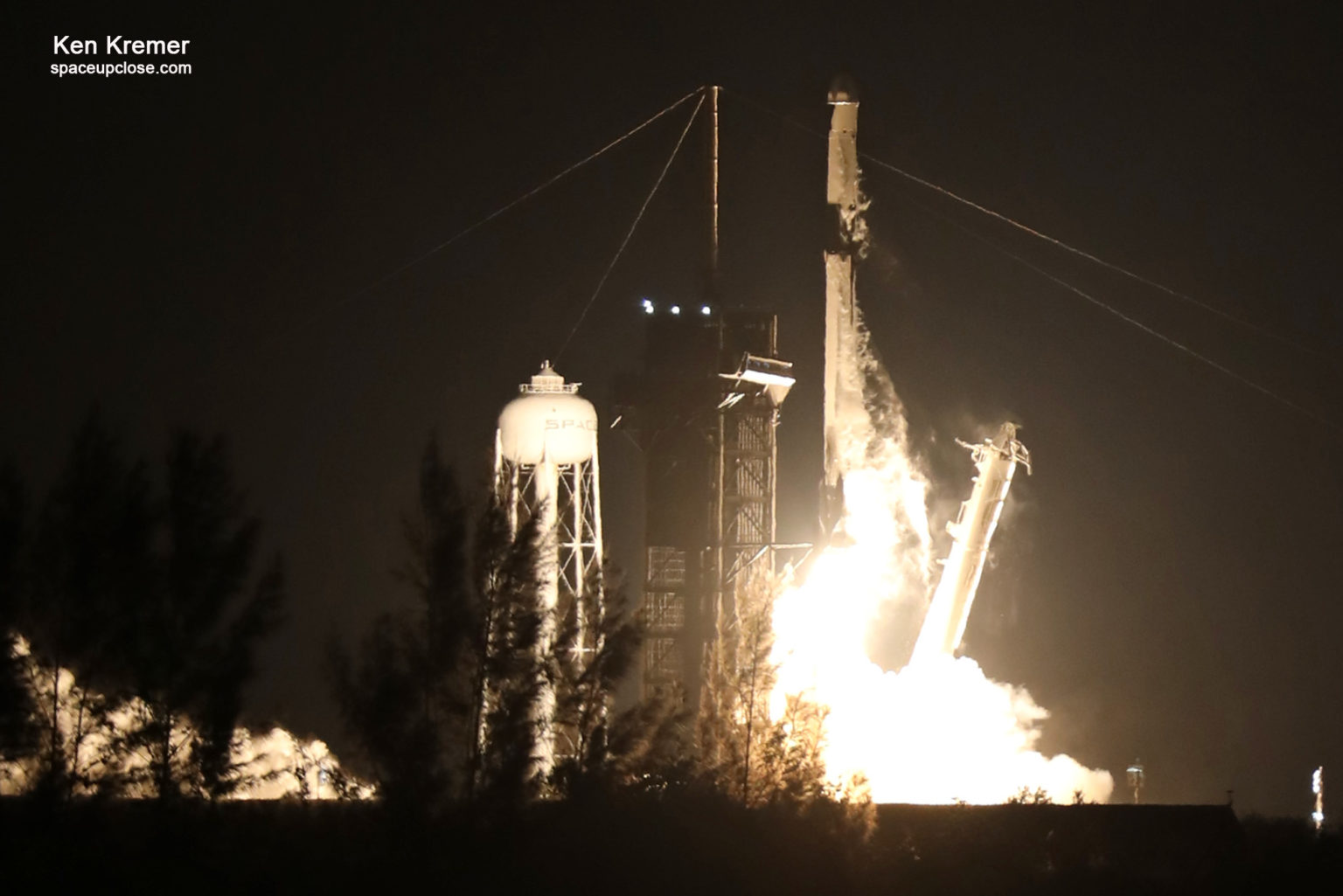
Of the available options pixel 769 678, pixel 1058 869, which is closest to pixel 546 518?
pixel 769 678

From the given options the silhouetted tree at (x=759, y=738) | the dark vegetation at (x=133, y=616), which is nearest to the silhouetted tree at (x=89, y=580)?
the dark vegetation at (x=133, y=616)

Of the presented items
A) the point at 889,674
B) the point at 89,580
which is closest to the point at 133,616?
the point at 89,580

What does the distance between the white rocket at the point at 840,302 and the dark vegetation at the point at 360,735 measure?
1523cm

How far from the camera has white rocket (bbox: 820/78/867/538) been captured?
46.7m

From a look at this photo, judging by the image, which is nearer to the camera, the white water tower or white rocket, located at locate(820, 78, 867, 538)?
the white water tower

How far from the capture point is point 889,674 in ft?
152

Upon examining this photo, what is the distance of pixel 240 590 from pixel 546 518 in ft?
36.6

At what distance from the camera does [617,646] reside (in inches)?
1270

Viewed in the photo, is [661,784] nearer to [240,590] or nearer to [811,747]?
[811,747]

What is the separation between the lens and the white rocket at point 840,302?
46.7 meters

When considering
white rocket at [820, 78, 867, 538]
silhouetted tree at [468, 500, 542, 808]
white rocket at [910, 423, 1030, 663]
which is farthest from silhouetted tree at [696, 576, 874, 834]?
white rocket at [820, 78, 867, 538]

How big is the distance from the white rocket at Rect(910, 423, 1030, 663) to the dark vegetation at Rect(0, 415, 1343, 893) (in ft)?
35.1

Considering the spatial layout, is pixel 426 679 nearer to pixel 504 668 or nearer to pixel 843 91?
pixel 504 668

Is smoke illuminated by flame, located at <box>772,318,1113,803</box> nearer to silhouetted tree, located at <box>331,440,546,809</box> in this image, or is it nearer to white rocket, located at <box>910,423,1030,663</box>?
white rocket, located at <box>910,423,1030,663</box>
